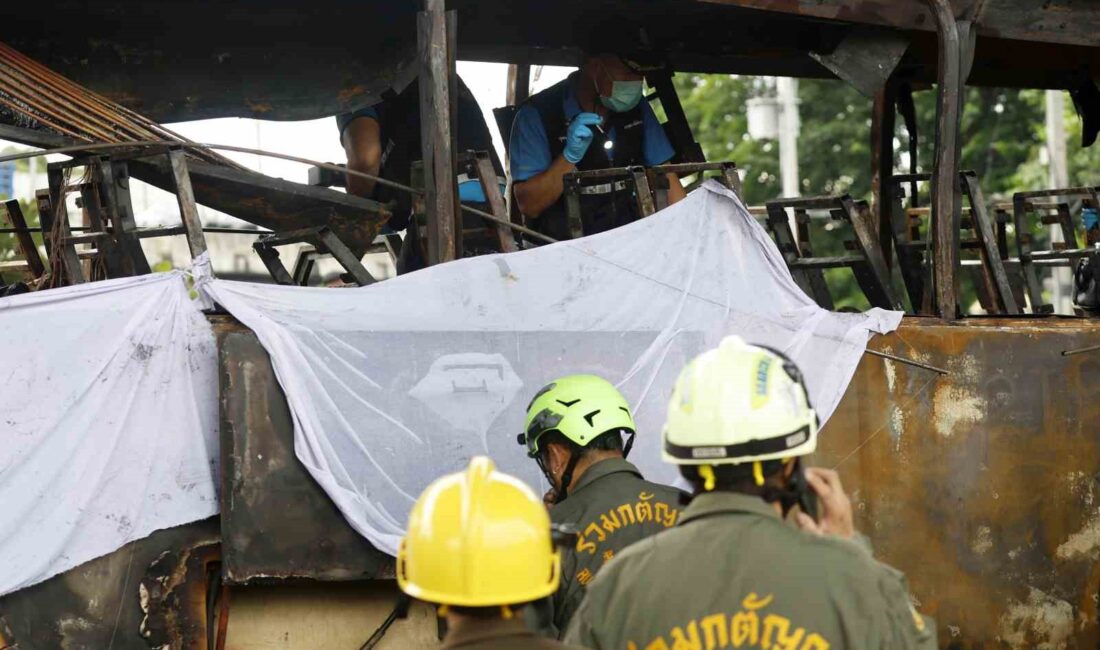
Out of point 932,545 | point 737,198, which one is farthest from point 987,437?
point 737,198

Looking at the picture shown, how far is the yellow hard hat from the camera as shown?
256cm

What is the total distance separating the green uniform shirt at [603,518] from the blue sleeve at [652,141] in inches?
140

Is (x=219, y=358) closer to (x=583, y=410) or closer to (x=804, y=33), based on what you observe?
(x=583, y=410)

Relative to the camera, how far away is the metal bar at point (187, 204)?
213 inches

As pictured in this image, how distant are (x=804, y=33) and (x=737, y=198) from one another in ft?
6.38

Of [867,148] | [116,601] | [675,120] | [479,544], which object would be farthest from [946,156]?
[867,148]

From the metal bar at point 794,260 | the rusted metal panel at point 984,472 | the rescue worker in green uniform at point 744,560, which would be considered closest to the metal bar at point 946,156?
the rusted metal panel at point 984,472

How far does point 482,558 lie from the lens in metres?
2.56

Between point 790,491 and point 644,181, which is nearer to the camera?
point 790,491

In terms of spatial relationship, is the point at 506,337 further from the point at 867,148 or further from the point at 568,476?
the point at 867,148

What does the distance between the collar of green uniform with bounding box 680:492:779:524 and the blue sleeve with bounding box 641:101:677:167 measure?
504 centimetres

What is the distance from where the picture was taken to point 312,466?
208 inches

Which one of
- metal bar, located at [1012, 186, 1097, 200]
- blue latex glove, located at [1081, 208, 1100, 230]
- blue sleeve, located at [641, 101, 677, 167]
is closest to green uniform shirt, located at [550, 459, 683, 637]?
blue sleeve, located at [641, 101, 677, 167]

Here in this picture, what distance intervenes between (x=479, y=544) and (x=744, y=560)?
1.77ft
